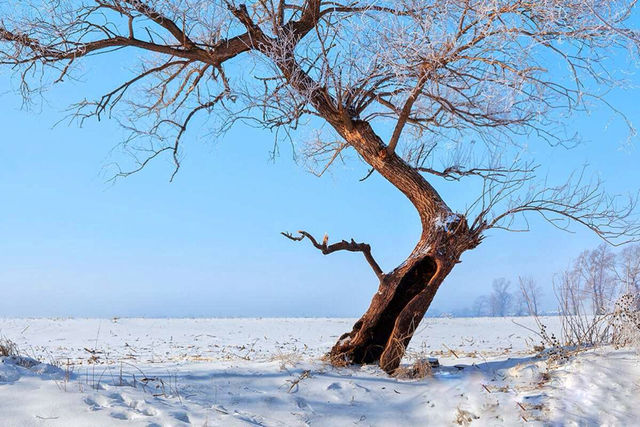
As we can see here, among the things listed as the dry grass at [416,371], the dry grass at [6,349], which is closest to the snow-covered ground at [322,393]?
the dry grass at [416,371]

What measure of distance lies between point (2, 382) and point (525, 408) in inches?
171

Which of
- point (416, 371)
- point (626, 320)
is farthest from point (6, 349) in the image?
point (626, 320)

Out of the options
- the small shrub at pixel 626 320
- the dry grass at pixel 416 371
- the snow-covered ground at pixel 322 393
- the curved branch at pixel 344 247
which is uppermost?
the curved branch at pixel 344 247

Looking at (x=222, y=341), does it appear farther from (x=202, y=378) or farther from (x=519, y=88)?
(x=519, y=88)

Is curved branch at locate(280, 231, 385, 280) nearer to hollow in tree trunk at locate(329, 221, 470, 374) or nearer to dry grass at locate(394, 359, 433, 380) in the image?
hollow in tree trunk at locate(329, 221, 470, 374)

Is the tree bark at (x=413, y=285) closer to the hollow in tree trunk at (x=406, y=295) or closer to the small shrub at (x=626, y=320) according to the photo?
the hollow in tree trunk at (x=406, y=295)

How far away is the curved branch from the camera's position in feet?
19.8

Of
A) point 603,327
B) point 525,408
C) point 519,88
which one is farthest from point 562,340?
point 519,88

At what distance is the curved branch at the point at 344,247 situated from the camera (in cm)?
603

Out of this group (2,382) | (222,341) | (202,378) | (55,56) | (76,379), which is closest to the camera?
(2,382)

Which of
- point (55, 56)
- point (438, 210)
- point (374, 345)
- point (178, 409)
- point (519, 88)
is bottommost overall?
point (178, 409)

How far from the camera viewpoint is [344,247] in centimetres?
627

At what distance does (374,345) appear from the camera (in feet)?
19.9

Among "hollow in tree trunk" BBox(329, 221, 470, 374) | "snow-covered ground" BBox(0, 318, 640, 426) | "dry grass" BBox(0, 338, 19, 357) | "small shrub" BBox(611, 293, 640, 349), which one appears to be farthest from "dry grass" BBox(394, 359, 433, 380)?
"dry grass" BBox(0, 338, 19, 357)
